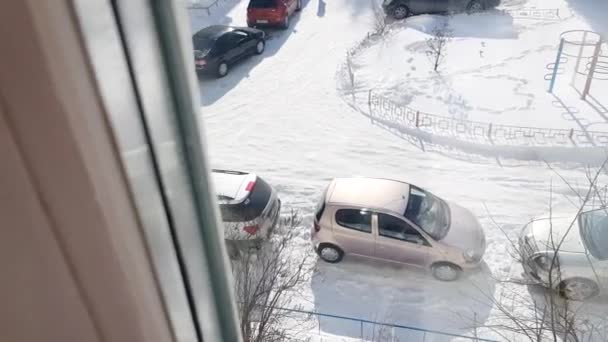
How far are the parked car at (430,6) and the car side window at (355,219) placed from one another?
217 centimetres

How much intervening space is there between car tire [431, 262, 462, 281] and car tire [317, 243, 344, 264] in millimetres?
300

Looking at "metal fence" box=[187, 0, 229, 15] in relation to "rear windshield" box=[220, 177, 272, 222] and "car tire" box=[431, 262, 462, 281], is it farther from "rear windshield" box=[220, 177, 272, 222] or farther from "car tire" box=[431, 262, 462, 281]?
"car tire" box=[431, 262, 462, 281]

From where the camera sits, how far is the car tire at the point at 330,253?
1.66 m

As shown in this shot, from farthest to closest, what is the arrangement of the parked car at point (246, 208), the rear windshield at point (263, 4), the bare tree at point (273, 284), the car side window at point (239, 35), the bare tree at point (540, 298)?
the rear windshield at point (263, 4), the car side window at point (239, 35), the parked car at point (246, 208), the bare tree at point (540, 298), the bare tree at point (273, 284)

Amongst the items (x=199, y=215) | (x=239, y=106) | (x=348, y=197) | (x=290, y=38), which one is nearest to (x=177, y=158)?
(x=199, y=215)

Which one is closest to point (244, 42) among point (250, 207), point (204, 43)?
point (204, 43)

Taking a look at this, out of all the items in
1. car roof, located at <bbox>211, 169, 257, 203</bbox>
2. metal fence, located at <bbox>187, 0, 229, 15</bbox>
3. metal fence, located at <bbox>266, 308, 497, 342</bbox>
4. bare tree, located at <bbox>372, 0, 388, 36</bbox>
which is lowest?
metal fence, located at <bbox>266, 308, 497, 342</bbox>

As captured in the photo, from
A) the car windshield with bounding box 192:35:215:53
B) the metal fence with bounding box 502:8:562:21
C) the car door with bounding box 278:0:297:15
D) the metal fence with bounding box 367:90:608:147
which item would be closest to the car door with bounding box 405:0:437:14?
the metal fence with bounding box 502:8:562:21

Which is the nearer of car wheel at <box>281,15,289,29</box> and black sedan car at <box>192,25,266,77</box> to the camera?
black sedan car at <box>192,25,266,77</box>

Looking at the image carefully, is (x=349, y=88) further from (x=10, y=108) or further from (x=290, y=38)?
(x=10, y=108)

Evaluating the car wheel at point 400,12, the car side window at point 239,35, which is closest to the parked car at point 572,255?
the car side window at point 239,35

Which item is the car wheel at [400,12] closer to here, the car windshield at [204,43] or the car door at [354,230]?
the car windshield at [204,43]

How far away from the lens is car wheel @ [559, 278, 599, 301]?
1.41m

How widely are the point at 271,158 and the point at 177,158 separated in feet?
6.57
